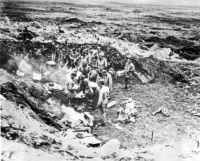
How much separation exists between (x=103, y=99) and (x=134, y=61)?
3.60ft

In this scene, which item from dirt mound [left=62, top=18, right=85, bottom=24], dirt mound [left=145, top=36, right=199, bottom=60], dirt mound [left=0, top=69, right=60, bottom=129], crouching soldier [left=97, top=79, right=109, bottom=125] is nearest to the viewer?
dirt mound [left=0, top=69, right=60, bottom=129]

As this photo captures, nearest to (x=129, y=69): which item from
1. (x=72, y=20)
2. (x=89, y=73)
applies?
(x=89, y=73)

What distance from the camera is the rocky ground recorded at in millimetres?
4414

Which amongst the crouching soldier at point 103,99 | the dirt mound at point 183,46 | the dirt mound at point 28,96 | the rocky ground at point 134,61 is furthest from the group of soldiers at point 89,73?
the dirt mound at point 183,46

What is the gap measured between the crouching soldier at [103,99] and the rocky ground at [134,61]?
127 millimetres

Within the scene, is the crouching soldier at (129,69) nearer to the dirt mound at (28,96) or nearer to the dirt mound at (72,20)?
the dirt mound at (72,20)

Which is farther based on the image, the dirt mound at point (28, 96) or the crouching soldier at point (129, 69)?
the crouching soldier at point (129, 69)

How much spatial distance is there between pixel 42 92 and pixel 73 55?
98 centimetres

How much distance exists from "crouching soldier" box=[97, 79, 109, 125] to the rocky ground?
127mm

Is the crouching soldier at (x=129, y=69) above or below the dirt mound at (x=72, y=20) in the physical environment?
below

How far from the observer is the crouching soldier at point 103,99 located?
15.1ft

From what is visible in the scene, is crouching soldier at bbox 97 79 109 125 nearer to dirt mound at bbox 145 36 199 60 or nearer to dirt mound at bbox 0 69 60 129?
dirt mound at bbox 0 69 60 129

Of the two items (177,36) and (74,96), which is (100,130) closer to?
(74,96)

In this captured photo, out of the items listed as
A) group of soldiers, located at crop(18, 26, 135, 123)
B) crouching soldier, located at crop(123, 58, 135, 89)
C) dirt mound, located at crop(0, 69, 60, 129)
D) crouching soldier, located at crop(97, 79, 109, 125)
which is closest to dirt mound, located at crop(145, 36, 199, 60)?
crouching soldier, located at crop(123, 58, 135, 89)
